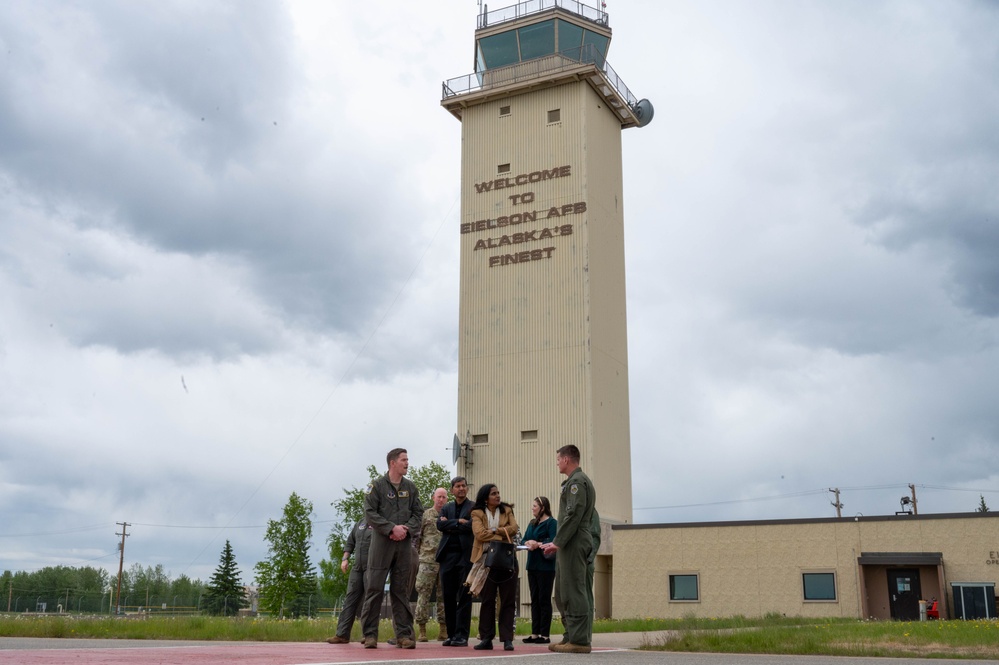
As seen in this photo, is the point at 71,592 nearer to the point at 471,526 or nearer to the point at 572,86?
the point at 572,86

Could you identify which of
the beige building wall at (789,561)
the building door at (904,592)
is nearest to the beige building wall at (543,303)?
the beige building wall at (789,561)

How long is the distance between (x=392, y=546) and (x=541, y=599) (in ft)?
11.7

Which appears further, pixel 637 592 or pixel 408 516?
pixel 637 592

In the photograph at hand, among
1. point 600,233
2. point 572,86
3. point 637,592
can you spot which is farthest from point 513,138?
point 637,592

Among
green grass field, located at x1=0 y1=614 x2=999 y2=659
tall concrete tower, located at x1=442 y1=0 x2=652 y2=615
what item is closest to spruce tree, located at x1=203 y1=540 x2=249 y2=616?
tall concrete tower, located at x1=442 y1=0 x2=652 y2=615

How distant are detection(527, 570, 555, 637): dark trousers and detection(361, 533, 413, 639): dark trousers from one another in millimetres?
2799

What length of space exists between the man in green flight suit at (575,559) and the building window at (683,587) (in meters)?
23.2

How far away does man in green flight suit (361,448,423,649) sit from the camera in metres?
9.45

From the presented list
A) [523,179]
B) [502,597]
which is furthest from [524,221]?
[502,597]

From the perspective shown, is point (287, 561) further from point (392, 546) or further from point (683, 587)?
point (392, 546)

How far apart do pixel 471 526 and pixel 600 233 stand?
29.9 m

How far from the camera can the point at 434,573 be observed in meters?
12.4

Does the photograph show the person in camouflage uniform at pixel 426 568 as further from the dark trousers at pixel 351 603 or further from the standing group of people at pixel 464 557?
the dark trousers at pixel 351 603

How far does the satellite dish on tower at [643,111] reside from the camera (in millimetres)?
44250
